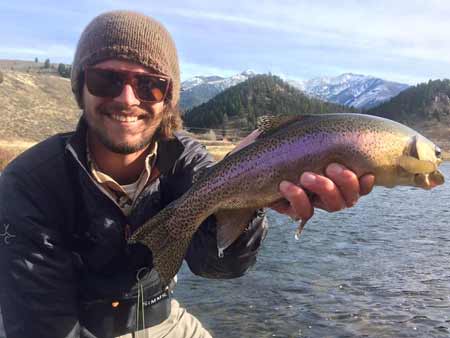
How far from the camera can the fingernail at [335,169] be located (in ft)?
11.4

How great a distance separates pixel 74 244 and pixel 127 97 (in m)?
1.25

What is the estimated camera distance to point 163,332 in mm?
4695

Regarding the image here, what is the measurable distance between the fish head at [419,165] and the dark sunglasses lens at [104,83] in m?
2.28

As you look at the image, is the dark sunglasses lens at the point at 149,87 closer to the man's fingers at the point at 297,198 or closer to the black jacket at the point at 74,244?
the black jacket at the point at 74,244

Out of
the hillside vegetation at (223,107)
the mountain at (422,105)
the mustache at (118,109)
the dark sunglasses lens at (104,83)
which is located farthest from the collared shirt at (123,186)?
the mountain at (422,105)

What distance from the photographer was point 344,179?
3.46 metres

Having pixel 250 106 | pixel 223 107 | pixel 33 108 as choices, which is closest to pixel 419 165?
pixel 33 108

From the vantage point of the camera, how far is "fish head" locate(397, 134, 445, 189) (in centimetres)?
355

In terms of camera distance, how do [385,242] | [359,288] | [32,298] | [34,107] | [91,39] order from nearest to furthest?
1. [32,298]
2. [91,39]
3. [359,288]
4. [385,242]
5. [34,107]

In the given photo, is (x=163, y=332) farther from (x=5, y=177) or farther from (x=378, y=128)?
(x=378, y=128)

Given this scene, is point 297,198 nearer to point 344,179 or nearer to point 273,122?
point 344,179

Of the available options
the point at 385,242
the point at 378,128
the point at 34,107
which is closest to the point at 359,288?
the point at 385,242

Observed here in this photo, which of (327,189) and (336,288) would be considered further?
(336,288)

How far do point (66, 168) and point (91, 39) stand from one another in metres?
1.14
